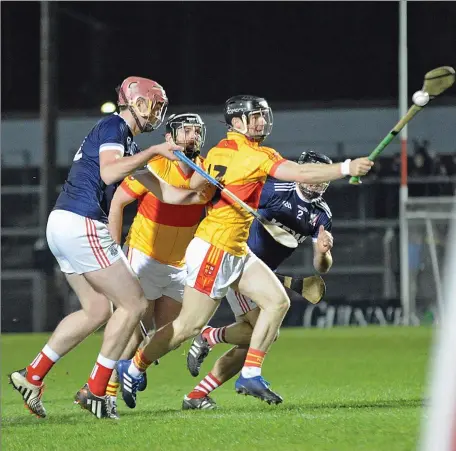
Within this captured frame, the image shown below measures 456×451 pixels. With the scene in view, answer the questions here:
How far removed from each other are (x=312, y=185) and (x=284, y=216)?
0.95 feet

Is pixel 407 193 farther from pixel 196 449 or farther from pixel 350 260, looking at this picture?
pixel 196 449

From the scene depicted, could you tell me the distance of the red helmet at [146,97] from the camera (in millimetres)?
6238

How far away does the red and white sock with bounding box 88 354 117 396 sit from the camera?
19.5 ft

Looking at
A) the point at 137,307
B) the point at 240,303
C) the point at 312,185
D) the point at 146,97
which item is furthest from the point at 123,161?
the point at 312,185

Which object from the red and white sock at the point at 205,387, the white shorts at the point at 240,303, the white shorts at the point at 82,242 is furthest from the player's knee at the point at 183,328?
the white shorts at the point at 240,303

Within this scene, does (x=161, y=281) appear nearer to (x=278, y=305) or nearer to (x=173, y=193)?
(x=173, y=193)

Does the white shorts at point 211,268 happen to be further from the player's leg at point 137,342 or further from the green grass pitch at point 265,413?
the green grass pitch at point 265,413

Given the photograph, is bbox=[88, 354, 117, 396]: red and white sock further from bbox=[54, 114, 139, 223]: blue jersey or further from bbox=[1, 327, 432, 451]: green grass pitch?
bbox=[54, 114, 139, 223]: blue jersey

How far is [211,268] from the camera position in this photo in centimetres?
648

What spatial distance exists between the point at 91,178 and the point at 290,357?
6339 mm

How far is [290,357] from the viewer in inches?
475

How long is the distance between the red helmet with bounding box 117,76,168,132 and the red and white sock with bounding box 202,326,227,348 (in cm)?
148

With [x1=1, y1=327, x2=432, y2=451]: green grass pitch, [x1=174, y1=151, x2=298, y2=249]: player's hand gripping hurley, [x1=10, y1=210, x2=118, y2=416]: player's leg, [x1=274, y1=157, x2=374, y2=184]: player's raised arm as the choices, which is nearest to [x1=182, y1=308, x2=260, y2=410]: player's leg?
[x1=1, y1=327, x2=432, y2=451]: green grass pitch

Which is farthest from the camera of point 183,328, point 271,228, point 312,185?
point 312,185
